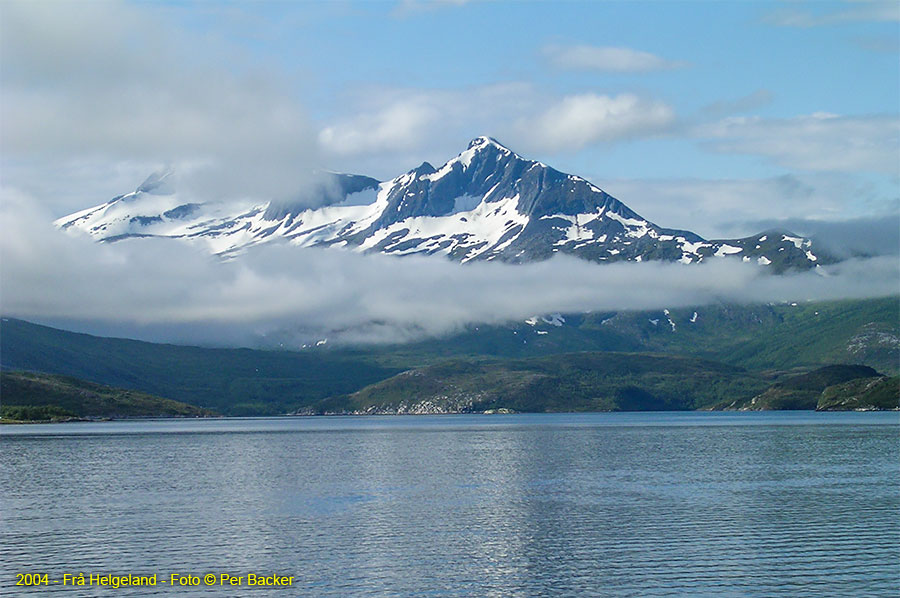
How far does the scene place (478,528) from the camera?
3563 inches

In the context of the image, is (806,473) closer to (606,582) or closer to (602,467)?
(602,467)

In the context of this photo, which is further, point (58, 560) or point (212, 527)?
point (212, 527)

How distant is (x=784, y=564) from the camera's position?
71.6m

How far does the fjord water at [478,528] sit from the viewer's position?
67.5 m

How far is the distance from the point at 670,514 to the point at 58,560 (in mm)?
57303

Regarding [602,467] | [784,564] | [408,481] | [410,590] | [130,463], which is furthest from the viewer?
[130,463]

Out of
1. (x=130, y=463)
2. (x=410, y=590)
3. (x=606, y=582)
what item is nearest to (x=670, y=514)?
(x=606, y=582)

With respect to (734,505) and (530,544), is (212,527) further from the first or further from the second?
(734,505)

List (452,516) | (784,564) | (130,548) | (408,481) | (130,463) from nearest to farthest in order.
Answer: (784,564), (130,548), (452,516), (408,481), (130,463)

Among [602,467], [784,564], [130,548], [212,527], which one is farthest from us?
[602,467]

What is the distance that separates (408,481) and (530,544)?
53024 millimetres

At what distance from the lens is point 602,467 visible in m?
153

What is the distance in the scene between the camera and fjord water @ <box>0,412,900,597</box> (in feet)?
221

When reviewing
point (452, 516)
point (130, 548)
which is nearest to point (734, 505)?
point (452, 516)
